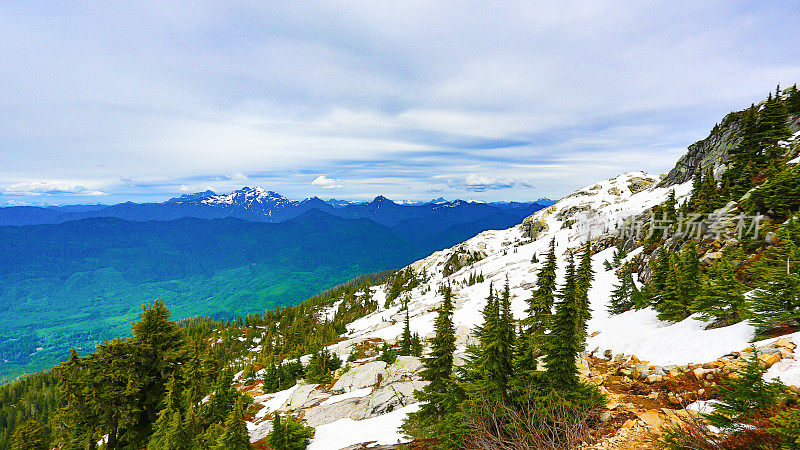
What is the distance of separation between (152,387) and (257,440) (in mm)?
10061

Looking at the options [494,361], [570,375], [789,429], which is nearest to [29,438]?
[494,361]

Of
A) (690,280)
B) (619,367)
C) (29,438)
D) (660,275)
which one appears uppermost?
(690,280)

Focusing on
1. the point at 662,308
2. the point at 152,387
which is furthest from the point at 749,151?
the point at 152,387

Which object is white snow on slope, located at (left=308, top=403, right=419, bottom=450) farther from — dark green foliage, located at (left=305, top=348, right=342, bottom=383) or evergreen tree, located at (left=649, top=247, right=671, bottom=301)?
evergreen tree, located at (left=649, top=247, right=671, bottom=301)

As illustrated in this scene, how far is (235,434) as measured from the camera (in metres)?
17.1

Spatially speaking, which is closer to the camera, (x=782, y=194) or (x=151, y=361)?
(x=151, y=361)

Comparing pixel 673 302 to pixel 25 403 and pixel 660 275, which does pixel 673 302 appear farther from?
pixel 25 403

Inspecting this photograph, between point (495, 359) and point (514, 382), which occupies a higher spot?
point (495, 359)

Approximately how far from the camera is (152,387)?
20.2 m

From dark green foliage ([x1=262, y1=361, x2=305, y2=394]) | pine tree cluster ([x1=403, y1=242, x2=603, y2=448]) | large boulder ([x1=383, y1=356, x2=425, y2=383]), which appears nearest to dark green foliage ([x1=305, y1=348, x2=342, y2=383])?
dark green foliage ([x1=262, y1=361, x2=305, y2=394])

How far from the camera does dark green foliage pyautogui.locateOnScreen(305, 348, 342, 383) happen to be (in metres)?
39.5

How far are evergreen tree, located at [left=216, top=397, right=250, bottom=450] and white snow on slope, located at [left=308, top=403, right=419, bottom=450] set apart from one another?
19.9 feet

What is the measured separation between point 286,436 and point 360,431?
536 cm

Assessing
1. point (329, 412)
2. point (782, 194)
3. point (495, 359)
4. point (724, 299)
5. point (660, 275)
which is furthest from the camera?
point (329, 412)
